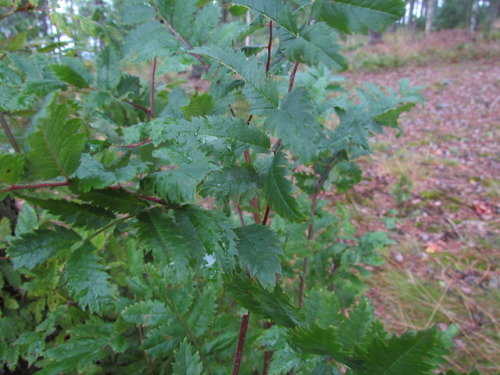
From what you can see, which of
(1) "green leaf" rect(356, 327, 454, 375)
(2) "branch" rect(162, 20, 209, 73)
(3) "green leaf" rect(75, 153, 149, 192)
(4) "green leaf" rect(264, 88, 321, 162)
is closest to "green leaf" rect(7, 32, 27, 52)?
(2) "branch" rect(162, 20, 209, 73)

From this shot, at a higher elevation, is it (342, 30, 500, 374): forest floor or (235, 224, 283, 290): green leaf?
(235, 224, 283, 290): green leaf

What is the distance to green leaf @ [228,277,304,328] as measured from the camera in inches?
24.7

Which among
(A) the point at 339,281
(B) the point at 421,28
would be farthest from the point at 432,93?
(B) the point at 421,28

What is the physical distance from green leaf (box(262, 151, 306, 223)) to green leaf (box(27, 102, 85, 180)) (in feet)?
1.00

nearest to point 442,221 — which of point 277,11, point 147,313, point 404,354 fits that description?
point 147,313

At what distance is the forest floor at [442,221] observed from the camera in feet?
7.31

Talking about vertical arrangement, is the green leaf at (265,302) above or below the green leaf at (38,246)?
below

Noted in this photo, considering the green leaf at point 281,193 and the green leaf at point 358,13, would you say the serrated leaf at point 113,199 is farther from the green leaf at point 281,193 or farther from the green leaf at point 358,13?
the green leaf at point 358,13

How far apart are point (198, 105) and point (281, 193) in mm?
266

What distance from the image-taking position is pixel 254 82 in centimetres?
52

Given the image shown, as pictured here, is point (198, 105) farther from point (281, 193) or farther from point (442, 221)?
point (442, 221)

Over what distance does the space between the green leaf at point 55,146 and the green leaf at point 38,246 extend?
12 cm

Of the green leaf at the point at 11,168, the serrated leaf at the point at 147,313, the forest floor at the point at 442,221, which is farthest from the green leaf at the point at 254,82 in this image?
the forest floor at the point at 442,221

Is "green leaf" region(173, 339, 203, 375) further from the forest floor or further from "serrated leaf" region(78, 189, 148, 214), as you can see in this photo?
the forest floor
